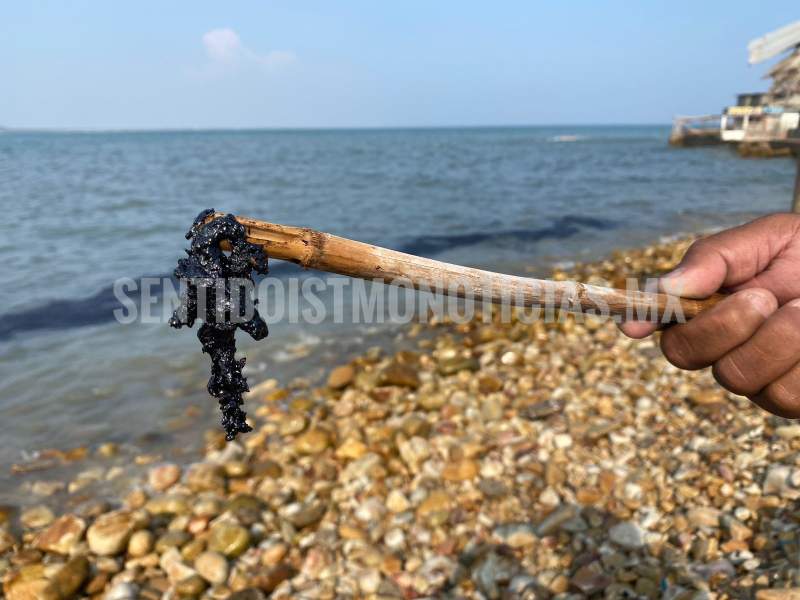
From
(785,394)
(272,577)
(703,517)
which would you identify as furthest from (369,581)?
(785,394)

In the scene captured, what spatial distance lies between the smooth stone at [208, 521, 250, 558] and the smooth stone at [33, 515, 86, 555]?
97 cm

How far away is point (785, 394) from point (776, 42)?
53.7ft

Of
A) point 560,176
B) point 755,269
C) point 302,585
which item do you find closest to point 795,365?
point 755,269

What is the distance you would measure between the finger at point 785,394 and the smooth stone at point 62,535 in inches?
165

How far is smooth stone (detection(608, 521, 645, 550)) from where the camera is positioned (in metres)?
2.97

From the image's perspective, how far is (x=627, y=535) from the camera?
9.97 feet

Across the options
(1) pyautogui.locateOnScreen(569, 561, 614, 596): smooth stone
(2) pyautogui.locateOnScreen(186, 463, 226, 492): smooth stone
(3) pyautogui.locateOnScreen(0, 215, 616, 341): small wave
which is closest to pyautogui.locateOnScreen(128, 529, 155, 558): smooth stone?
(2) pyautogui.locateOnScreen(186, 463, 226, 492): smooth stone

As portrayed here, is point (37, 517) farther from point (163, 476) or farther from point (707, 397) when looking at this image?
point (707, 397)

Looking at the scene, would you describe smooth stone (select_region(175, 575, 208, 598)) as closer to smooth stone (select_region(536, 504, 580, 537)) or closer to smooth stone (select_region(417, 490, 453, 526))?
smooth stone (select_region(417, 490, 453, 526))

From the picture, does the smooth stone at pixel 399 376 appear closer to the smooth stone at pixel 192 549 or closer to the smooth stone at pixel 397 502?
the smooth stone at pixel 397 502

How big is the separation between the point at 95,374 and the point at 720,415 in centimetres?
656

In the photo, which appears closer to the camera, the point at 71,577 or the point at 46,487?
the point at 71,577

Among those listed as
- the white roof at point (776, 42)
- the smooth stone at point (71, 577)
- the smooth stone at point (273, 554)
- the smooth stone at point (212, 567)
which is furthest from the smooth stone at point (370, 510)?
→ the white roof at point (776, 42)

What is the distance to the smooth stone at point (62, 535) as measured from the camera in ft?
11.5
